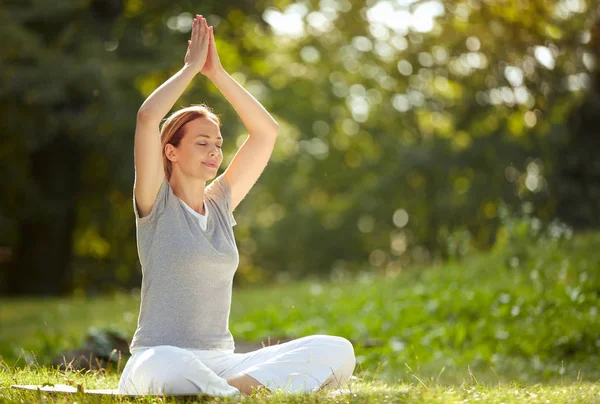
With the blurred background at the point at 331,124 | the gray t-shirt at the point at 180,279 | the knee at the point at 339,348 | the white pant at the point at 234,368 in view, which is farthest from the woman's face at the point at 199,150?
the blurred background at the point at 331,124

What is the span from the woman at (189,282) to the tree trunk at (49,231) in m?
→ 13.3

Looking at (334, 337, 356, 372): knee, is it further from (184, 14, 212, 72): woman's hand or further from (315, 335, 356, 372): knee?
(184, 14, 212, 72): woman's hand

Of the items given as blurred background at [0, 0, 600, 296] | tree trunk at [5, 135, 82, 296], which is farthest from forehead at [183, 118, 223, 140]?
tree trunk at [5, 135, 82, 296]

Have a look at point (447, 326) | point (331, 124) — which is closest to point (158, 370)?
point (447, 326)

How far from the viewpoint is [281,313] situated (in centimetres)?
1076

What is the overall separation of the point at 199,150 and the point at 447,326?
16.4 feet

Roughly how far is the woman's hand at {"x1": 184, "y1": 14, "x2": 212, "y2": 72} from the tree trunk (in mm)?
13272

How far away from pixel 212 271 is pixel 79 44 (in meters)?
10.4

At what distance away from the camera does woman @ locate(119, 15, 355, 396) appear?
158 inches

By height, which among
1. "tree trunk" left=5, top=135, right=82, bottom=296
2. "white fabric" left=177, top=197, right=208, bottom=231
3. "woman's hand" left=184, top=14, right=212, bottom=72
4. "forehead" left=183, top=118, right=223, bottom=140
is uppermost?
"woman's hand" left=184, top=14, right=212, bottom=72

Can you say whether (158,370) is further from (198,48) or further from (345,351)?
(198,48)

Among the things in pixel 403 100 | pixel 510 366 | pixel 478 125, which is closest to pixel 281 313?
pixel 510 366

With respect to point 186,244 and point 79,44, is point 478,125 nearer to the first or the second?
point 79,44

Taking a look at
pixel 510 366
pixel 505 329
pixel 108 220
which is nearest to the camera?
pixel 510 366
